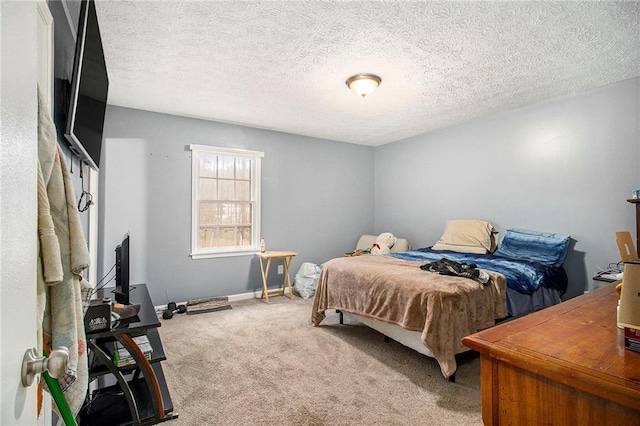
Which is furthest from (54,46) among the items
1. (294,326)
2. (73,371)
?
(294,326)

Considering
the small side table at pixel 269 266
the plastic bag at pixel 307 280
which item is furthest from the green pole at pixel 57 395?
the plastic bag at pixel 307 280

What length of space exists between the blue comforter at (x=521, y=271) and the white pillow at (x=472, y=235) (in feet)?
1.07

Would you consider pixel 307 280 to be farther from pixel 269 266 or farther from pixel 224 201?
pixel 224 201

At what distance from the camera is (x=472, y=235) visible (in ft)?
13.2

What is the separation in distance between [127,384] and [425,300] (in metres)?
1.96

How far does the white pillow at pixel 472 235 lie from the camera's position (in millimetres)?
3943

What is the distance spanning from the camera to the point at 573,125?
3.43m

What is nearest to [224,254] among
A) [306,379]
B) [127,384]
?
[306,379]

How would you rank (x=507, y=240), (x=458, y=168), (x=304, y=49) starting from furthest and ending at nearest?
(x=458, y=168), (x=507, y=240), (x=304, y=49)

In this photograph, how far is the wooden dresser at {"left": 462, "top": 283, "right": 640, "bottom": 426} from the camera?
780mm

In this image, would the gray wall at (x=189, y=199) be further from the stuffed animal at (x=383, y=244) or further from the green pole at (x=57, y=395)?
the green pole at (x=57, y=395)

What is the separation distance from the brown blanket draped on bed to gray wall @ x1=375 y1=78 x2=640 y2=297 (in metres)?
1.49

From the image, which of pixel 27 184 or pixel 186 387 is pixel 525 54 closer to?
pixel 27 184

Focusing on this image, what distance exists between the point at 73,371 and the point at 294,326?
8.75ft
